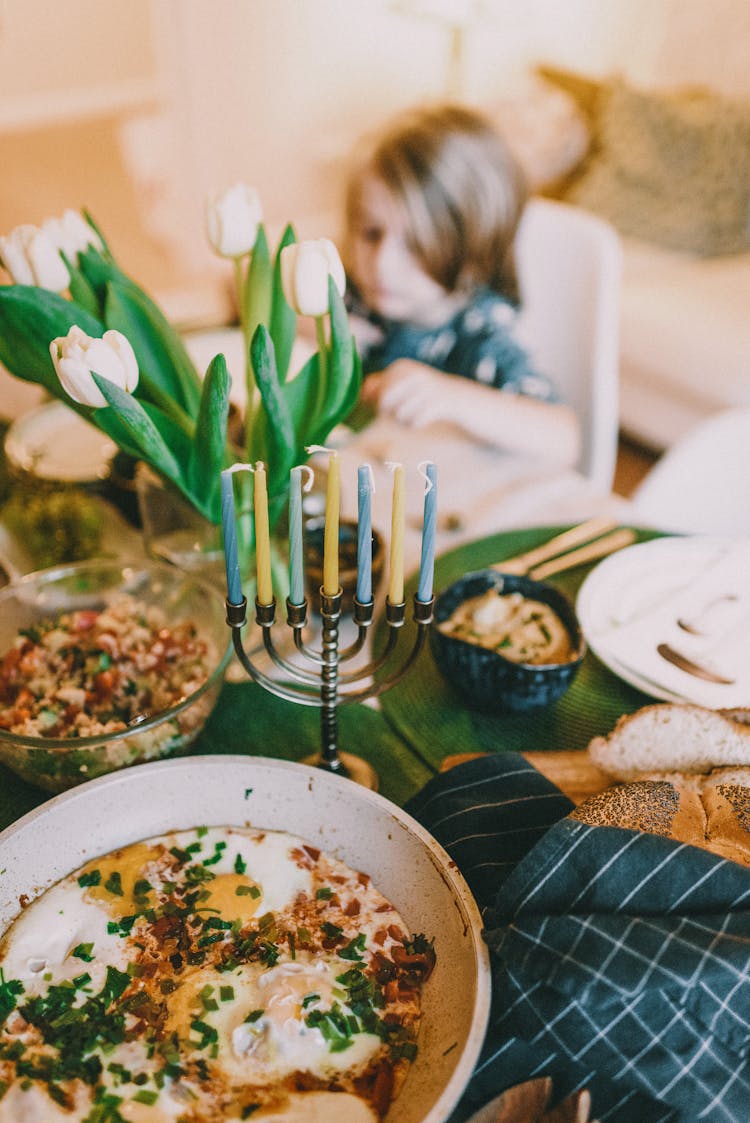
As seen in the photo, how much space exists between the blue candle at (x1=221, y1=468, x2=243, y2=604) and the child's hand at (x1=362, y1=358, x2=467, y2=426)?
0.72 meters

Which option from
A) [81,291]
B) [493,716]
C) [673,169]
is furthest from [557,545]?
[673,169]

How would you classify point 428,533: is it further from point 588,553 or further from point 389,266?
point 389,266

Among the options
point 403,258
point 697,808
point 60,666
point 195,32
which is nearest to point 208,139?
point 195,32

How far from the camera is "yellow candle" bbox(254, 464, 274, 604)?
0.62m

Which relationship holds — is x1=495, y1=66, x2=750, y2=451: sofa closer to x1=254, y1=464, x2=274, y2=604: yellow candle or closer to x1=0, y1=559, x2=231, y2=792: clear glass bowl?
x1=0, y1=559, x2=231, y2=792: clear glass bowl

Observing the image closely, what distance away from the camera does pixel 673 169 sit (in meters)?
3.18

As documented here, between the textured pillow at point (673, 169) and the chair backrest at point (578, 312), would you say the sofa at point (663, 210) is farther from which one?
the chair backrest at point (578, 312)

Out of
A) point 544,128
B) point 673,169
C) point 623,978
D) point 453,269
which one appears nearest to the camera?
point 623,978

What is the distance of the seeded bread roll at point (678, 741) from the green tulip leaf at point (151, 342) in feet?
1.86

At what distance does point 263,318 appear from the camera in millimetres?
938

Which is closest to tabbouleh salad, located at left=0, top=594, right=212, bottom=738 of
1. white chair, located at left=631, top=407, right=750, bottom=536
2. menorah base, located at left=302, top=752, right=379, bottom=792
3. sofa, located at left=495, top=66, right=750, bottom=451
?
menorah base, located at left=302, top=752, right=379, bottom=792

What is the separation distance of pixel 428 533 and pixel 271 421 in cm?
23

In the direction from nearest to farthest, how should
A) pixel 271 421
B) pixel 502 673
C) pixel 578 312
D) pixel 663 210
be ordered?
pixel 271 421 → pixel 502 673 → pixel 578 312 → pixel 663 210

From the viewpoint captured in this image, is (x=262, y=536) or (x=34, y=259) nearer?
(x=262, y=536)
